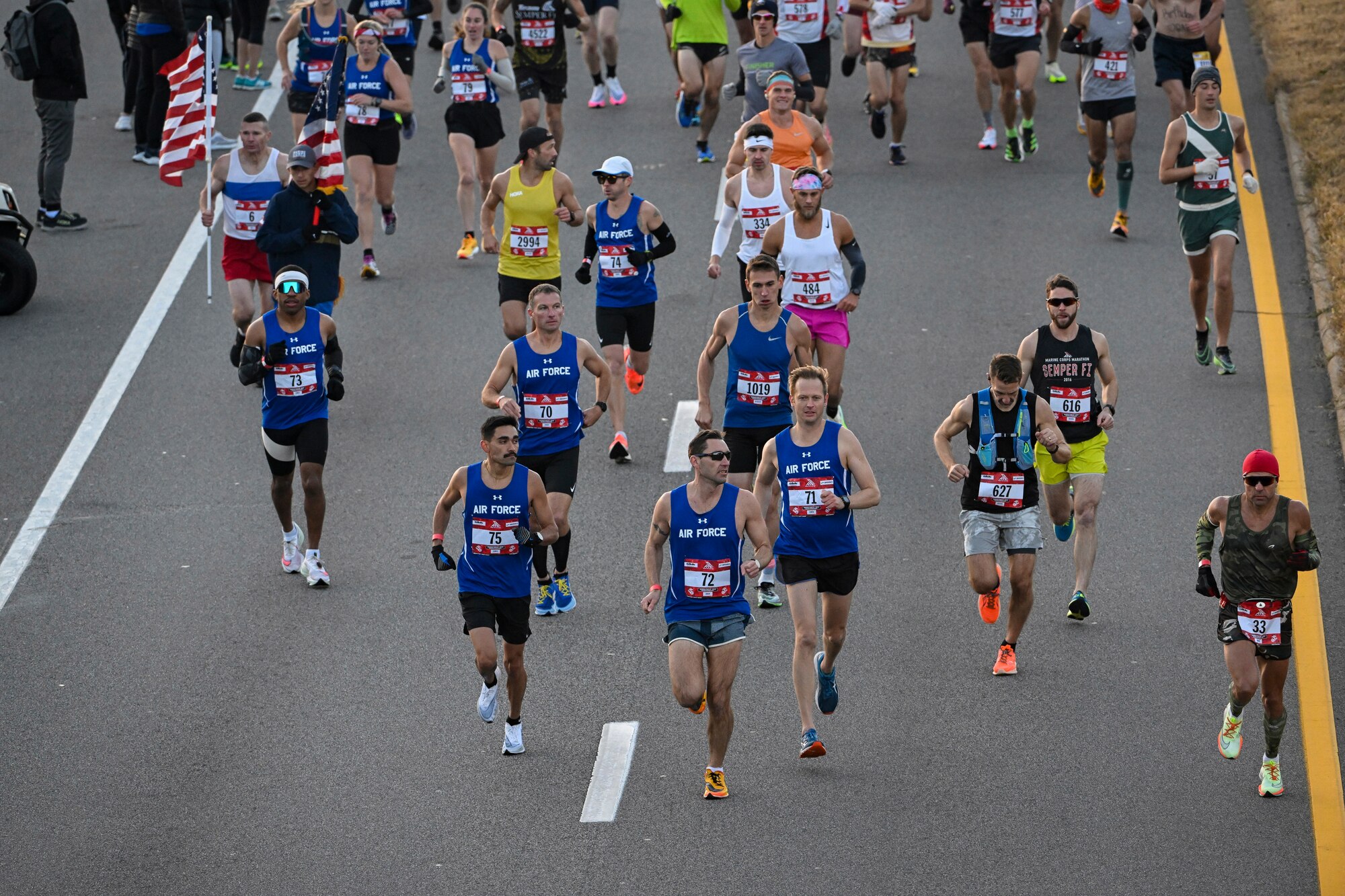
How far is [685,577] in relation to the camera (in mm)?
9875

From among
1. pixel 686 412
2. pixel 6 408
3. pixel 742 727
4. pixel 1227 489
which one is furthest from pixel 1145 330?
pixel 6 408

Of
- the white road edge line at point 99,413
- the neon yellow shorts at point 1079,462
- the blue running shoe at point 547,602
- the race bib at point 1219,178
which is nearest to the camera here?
the neon yellow shorts at point 1079,462

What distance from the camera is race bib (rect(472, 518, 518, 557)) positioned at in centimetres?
1036

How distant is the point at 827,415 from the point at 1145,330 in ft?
12.0

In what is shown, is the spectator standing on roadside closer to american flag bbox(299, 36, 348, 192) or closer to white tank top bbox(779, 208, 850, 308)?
american flag bbox(299, 36, 348, 192)

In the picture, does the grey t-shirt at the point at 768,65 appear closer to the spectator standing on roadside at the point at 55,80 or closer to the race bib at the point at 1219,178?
the race bib at the point at 1219,178

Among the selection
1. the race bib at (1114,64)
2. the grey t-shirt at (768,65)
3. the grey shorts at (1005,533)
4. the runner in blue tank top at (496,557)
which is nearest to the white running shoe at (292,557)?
the runner in blue tank top at (496,557)

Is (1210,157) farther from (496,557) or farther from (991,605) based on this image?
(496,557)

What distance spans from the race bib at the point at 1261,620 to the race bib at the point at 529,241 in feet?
22.0

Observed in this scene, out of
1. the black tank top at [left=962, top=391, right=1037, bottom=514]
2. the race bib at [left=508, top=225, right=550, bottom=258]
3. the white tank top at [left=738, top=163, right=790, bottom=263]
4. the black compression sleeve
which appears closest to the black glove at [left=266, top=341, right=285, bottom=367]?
the race bib at [left=508, top=225, right=550, bottom=258]

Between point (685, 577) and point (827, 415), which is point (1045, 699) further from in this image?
point (827, 415)

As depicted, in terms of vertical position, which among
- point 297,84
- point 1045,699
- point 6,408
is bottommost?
point 1045,699

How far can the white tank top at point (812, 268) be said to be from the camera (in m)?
13.1

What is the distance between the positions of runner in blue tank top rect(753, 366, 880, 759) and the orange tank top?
540 centimetres
